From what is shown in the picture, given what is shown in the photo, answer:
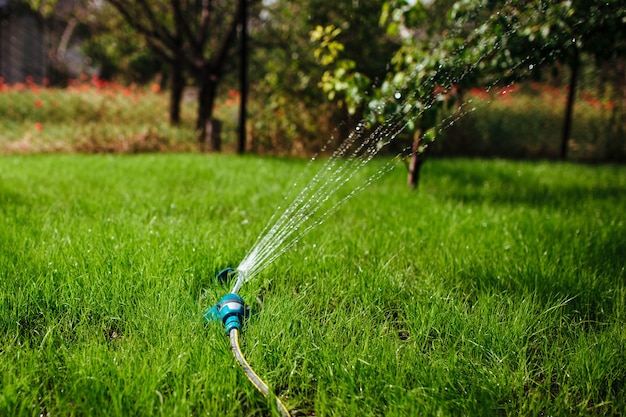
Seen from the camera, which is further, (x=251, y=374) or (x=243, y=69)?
(x=243, y=69)

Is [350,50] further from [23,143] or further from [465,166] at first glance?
[23,143]

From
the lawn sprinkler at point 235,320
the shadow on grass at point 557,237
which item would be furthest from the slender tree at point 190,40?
the lawn sprinkler at point 235,320

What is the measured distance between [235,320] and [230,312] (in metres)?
0.04

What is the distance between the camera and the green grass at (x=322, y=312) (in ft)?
4.81

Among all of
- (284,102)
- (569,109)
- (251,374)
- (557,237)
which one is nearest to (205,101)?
(284,102)

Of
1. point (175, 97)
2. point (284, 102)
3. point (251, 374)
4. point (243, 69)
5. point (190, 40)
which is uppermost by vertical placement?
point (190, 40)

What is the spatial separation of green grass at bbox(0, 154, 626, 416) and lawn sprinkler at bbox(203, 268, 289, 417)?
39 millimetres

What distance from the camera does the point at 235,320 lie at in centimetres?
167

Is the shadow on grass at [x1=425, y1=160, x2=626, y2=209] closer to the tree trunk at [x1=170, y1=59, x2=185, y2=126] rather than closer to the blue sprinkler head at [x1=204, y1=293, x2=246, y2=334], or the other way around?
the blue sprinkler head at [x1=204, y1=293, x2=246, y2=334]

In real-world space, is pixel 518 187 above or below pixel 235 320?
above

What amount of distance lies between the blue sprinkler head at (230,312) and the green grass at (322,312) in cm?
6

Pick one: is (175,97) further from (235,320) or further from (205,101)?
(235,320)

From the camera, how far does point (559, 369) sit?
1.63m

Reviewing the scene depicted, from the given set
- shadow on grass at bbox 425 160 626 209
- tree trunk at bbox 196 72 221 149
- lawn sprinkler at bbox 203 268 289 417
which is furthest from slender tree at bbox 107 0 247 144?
lawn sprinkler at bbox 203 268 289 417
